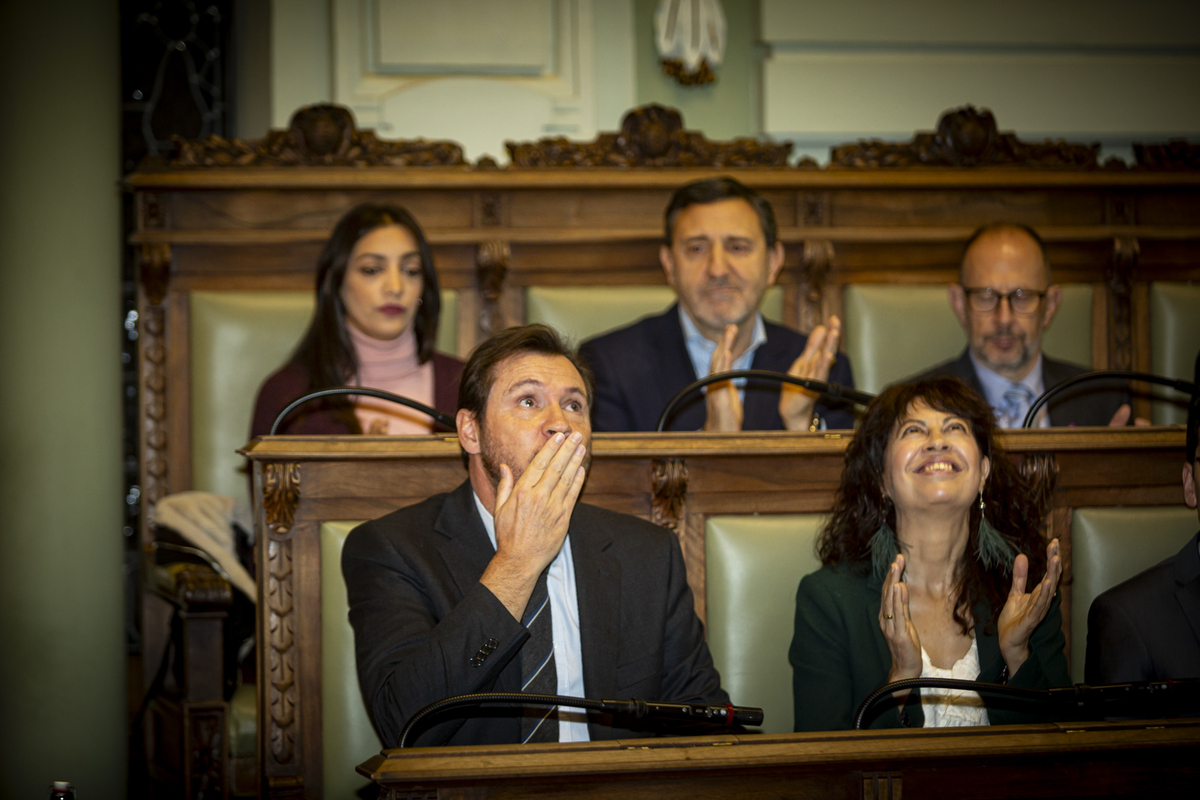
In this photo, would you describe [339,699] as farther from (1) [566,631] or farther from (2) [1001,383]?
(2) [1001,383]

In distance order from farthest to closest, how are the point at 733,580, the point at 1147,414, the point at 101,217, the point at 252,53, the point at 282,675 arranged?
the point at 252,53, the point at 1147,414, the point at 101,217, the point at 733,580, the point at 282,675

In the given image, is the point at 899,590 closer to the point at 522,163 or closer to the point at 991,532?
the point at 991,532

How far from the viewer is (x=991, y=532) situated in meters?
1.95

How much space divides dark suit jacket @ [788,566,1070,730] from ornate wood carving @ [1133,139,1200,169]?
2.10 m

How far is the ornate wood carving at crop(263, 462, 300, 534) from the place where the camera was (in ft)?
6.16

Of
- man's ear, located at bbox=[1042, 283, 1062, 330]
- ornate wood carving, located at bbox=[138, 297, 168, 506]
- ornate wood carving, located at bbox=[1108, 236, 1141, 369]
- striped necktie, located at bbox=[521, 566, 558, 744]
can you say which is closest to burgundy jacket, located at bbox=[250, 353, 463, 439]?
ornate wood carving, located at bbox=[138, 297, 168, 506]

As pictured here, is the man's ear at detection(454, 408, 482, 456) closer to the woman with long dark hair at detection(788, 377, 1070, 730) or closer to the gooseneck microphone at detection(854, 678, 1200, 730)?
the woman with long dark hair at detection(788, 377, 1070, 730)

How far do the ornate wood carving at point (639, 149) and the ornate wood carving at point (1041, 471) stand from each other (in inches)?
61.5

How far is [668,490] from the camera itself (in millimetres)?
2014

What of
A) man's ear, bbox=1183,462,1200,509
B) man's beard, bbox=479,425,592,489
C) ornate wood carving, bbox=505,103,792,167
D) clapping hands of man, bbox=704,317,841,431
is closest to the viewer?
man's beard, bbox=479,425,592,489

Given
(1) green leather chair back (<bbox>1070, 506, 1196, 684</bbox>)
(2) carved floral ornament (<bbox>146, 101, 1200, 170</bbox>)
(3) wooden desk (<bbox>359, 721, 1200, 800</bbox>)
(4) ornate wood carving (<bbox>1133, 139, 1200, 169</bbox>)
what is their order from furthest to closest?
1. (4) ornate wood carving (<bbox>1133, 139, 1200, 169</bbox>)
2. (2) carved floral ornament (<bbox>146, 101, 1200, 170</bbox>)
3. (1) green leather chair back (<bbox>1070, 506, 1196, 684</bbox>)
4. (3) wooden desk (<bbox>359, 721, 1200, 800</bbox>)

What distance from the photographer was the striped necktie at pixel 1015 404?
2947 mm

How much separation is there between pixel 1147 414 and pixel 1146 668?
167cm

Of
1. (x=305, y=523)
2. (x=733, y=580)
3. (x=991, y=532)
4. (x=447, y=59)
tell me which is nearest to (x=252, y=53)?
(x=447, y=59)
